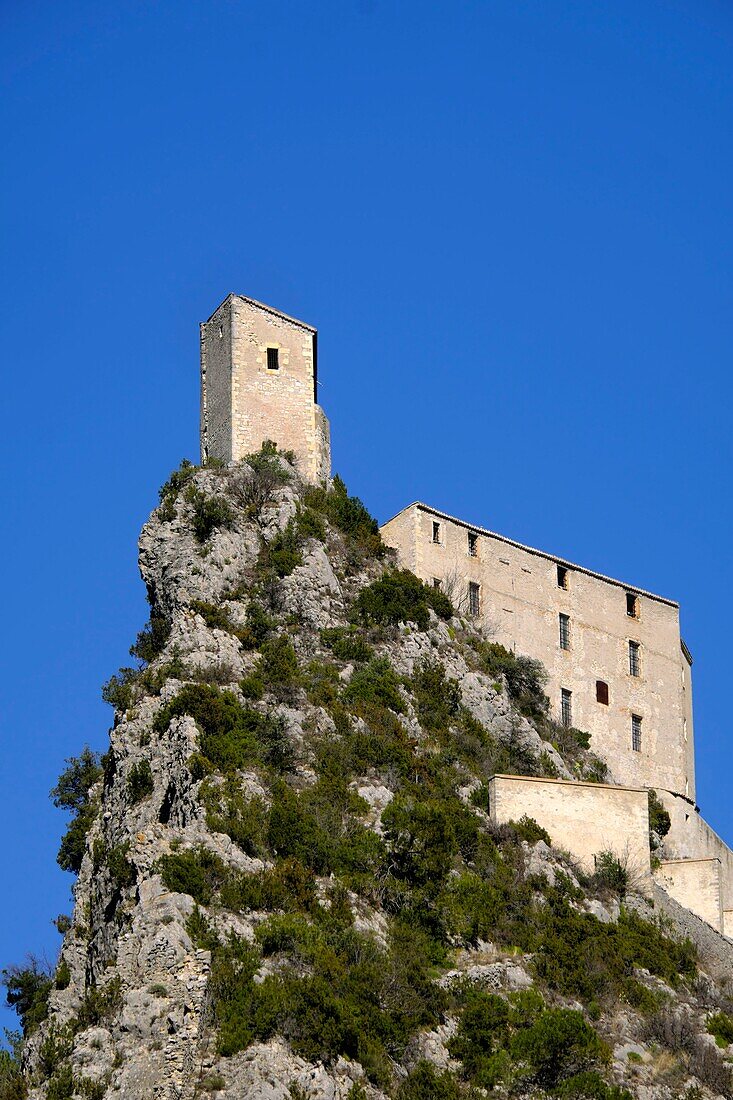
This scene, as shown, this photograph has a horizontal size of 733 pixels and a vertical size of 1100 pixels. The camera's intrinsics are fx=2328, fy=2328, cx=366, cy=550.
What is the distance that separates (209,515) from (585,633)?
13.8 metres

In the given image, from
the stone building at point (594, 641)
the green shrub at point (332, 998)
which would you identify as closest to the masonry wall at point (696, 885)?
the stone building at point (594, 641)

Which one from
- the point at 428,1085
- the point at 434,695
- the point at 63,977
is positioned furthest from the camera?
the point at 434,695

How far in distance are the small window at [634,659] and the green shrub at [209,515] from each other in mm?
14954

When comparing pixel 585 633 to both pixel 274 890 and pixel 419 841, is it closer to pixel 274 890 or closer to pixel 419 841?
pixel 419 841

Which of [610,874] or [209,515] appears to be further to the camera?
[209,515]

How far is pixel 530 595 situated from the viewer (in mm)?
72312

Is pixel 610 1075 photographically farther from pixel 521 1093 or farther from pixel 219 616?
pixel 219 616

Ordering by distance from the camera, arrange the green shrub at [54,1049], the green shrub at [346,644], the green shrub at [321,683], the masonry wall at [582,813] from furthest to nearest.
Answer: the green shrub at [346,644] < the green shrub at [321,683] < the masonry wall at [582,813] < the green shrub at [54,1049]

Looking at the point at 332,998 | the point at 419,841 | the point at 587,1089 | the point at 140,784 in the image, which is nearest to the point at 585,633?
the point at 419,841

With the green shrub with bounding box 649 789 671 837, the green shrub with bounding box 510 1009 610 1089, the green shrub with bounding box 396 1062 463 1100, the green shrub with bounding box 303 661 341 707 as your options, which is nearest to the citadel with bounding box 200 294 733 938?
the green shrub with bounding box 649 789 671 837

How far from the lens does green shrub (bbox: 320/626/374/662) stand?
2530 inches

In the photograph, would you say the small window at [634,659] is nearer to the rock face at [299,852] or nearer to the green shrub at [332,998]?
the rock face at [299,852]

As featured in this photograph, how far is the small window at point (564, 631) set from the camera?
7256cm

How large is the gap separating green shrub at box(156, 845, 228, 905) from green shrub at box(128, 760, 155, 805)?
12.1ft
